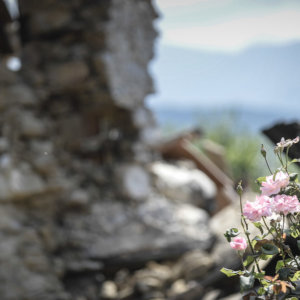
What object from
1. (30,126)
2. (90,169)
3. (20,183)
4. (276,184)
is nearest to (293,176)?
(276,184)

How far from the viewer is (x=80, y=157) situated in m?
3.93

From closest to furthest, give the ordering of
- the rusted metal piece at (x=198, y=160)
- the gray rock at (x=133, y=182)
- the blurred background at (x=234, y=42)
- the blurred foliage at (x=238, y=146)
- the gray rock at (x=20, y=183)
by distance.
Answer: the gray rock at (x=20, y=183)
the gray rock at (x=133, y=182)
the blurred background at (x=234, y=42)
the rusted metal piece at (x=198, y=160)
the blurred foliage at (x=238, y=146)

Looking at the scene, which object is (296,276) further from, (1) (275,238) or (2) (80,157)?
(2) (80,157)

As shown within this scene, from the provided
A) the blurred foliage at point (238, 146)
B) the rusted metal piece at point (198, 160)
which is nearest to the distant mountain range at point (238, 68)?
the blurred foliage at point (238, 146)

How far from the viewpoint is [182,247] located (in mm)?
4000

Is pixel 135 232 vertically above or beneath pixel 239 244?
Result: above

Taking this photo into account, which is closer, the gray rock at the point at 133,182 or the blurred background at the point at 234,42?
the gray rock at the point at 133,182

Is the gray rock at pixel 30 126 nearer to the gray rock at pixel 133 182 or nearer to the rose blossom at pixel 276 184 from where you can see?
the gray rock at pixel 133 182

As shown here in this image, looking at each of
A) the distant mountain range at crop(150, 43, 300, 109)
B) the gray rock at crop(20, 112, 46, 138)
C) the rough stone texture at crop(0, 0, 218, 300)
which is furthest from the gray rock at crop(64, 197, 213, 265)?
the distant mountain range at crop(150, 43, 300, 109)

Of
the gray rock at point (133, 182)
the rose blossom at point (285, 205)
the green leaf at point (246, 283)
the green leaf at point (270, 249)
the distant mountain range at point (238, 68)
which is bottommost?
the green leaf at point (246, 283)

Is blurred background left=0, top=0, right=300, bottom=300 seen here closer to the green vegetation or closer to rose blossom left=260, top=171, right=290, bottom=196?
rose blossom left=260, top=171, right=290, bottom=196

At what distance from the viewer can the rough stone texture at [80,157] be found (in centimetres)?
327

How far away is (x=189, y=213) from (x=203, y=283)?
124 cm

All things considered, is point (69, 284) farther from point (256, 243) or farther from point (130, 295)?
point (256, 243)
